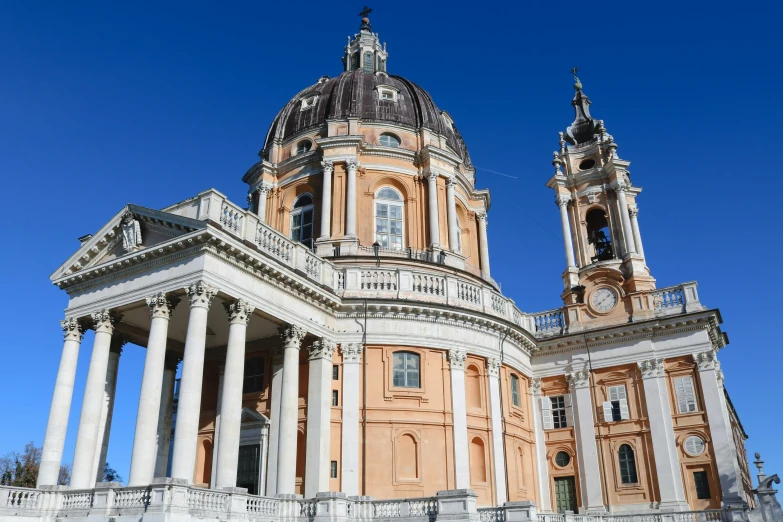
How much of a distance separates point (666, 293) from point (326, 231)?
1412cm

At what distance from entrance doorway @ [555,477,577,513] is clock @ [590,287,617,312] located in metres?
7.16

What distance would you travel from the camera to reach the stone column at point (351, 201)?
1088 inches

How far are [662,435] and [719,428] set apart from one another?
1972 millimetres

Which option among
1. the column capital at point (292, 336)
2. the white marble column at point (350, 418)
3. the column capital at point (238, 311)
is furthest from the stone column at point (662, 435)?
the column capital at point (238, 311)

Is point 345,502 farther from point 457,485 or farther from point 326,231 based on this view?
point 326,231

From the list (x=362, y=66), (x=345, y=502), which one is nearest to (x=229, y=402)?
(x=345, y=502)

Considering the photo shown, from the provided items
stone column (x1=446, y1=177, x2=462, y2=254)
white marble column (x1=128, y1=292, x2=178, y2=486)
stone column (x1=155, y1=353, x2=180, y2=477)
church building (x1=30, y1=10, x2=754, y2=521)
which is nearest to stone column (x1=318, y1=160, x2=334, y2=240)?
church building (x1=30, y1=10, x2=754, y2=521)

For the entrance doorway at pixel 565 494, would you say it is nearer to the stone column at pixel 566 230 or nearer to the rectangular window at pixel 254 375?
the stone column at pixel 566 230

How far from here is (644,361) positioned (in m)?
26.5

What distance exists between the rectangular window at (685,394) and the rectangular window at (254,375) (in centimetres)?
1561

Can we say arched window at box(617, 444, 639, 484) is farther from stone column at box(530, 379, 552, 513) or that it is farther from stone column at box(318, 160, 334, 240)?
stone column at box(318, 160, 334, 240)

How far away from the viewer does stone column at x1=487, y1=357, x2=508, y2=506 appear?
2289cm

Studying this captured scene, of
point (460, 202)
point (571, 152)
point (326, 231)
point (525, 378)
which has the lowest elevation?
point (525, 378)

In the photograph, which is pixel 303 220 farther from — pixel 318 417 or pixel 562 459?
pixel 562 459
